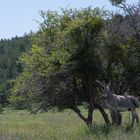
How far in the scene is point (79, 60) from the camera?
17.6 metres

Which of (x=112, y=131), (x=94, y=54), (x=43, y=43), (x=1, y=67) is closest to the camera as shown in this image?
(x=112, y=131)

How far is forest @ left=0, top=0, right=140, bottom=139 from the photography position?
17688 millimetres

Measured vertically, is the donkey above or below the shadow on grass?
above

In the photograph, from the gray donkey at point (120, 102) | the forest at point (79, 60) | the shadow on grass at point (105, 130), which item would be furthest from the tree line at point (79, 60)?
the shadow on grass at point (105, 130)

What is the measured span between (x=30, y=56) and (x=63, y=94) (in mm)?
2045

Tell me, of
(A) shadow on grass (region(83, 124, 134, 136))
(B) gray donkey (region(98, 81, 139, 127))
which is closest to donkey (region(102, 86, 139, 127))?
(B) gray donkey (region(98, 81, 139, 127))

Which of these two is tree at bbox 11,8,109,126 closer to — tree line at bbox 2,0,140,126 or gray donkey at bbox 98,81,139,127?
tree line at bbox 2,0,140,126

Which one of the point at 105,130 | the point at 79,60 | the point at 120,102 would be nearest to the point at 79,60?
the point at 79,60

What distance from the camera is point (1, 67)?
165 metres

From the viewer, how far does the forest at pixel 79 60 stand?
1769cm

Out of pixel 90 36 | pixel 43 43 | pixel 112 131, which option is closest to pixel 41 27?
pixel 43 43

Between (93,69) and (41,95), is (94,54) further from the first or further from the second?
(41,95)

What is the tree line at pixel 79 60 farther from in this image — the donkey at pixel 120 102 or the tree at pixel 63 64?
the donkey at pixel 120 102

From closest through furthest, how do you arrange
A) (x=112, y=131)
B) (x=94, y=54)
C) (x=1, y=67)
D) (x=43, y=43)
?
(x=112, y=131) → (x=94, y=54) → (x=43, y=43) → (x=1, y=67)
